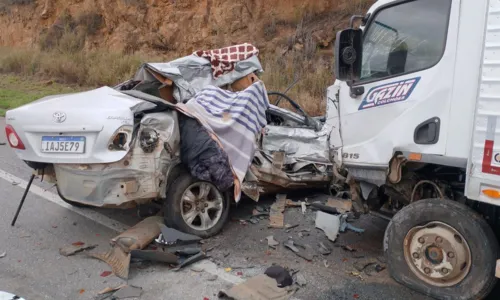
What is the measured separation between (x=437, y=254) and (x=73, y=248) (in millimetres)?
3206

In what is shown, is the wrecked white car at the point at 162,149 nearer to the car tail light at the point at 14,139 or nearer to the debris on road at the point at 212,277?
the car tail light at the point at 14,139

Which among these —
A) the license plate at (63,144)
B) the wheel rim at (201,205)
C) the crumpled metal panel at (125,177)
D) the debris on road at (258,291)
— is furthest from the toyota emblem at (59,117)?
the debris on road at (258,291)

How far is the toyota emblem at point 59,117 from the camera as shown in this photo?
428cm

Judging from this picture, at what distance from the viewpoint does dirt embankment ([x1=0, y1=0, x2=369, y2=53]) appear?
14.7 metres

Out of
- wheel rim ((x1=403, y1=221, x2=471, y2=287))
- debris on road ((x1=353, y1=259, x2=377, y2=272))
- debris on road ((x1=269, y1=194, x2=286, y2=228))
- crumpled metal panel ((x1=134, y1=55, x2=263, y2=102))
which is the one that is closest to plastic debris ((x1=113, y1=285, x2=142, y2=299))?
debris on road ((x1=269, y1=194, x2=286, y2=228))

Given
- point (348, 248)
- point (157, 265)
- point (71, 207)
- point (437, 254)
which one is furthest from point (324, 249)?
point (71, 207)

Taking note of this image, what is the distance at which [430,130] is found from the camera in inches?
140

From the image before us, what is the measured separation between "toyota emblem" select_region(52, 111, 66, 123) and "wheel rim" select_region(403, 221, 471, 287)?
3149mm

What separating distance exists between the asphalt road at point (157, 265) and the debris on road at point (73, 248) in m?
0.06

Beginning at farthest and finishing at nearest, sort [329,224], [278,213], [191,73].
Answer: [191,73], [278,213], [329,224]

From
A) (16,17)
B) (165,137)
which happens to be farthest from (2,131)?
(16,17)

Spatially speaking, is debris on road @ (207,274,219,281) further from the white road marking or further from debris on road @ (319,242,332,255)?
the white road marking

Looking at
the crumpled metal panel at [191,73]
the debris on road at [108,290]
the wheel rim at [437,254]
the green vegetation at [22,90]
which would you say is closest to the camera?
the wheel rim at [437,254]

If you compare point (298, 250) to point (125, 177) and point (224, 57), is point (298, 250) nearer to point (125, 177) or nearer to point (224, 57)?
point (125, 177)
